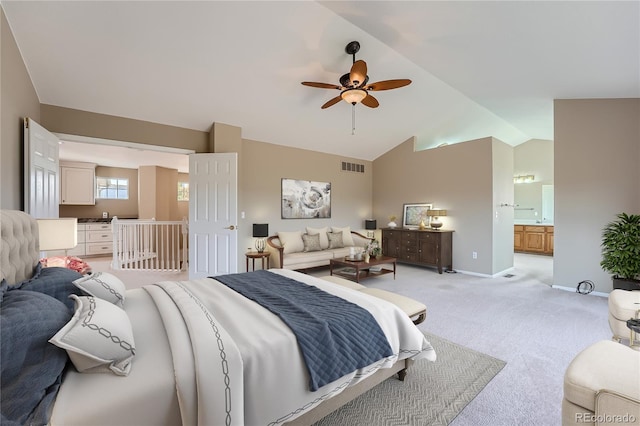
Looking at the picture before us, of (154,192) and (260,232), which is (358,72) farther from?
(154,192)

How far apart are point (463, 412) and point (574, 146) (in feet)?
14.8

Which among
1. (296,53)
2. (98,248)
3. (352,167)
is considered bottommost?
(98,248)

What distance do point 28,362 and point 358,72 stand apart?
3172 mm

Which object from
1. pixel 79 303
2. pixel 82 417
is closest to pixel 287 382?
→ pixel 82 417

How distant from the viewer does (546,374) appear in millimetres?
Answer: 2117

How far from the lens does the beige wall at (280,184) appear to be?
17.7 feet

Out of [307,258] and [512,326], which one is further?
[307,258]

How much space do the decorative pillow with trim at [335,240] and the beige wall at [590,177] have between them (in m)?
3.72

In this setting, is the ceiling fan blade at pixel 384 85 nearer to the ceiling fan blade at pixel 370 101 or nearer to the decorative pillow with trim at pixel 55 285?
the ceiling fan blade at pixel 370 101

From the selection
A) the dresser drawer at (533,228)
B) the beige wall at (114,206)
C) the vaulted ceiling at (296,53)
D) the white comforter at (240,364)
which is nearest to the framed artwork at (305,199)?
the vaulted ceiling at (296,53)

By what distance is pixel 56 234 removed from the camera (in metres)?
2.34

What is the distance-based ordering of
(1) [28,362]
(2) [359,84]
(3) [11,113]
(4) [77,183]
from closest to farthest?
(1) [28,362]
(3) [11,113]
(2) [359,84]
(4) [77,183]

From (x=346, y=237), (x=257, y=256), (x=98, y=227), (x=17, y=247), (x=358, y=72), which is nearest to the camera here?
(x=17, y=247)

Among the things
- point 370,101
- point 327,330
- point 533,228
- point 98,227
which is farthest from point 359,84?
point 533,228
